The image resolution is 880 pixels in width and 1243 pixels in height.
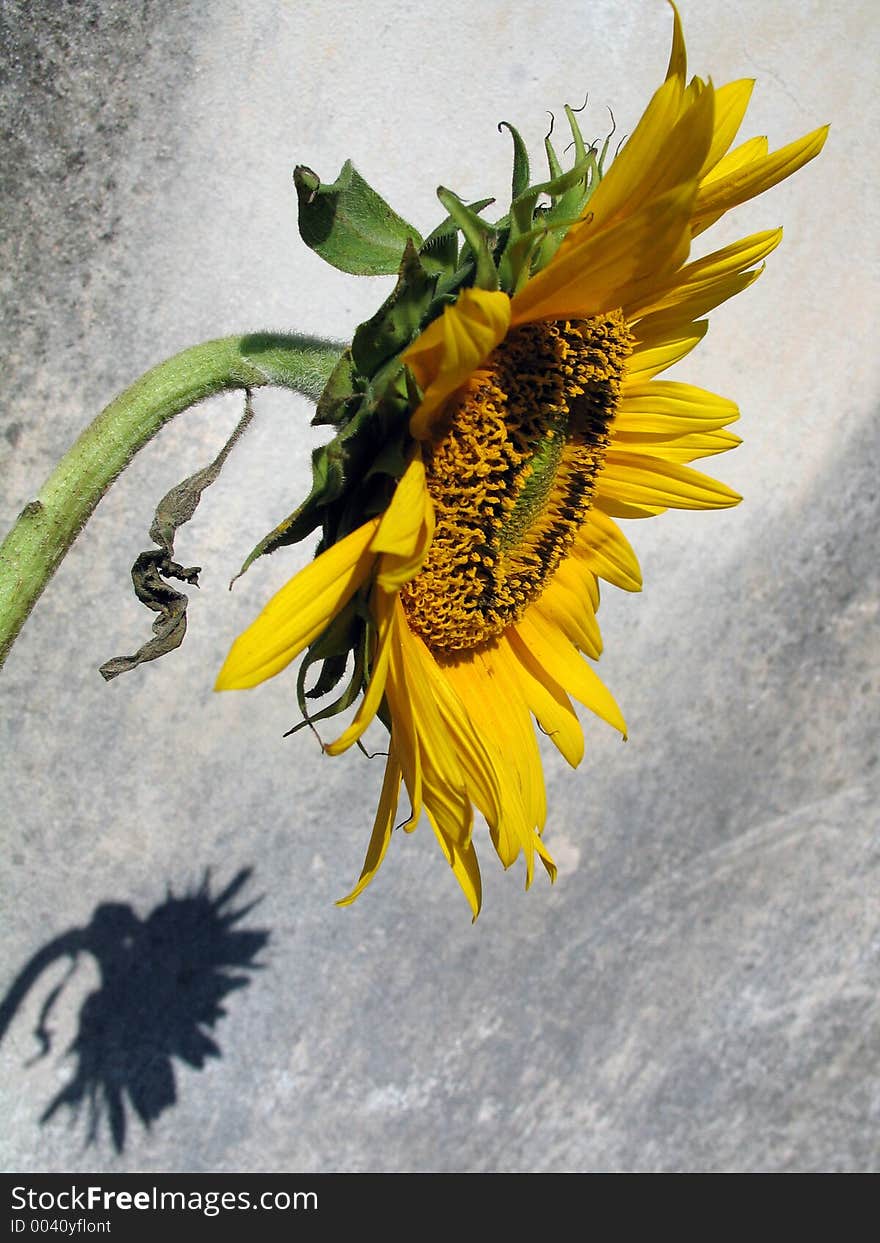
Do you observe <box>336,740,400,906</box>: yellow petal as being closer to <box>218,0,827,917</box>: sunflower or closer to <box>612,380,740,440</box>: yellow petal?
<box>218,0,827,917</box>: sunflower

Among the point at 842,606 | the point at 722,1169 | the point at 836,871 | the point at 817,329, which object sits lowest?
the point at 722,1169

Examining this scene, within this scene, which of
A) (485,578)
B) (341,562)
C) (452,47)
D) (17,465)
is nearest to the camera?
(341,562)

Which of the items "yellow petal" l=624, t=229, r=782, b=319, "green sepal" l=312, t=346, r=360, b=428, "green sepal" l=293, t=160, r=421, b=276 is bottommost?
"green sepal" l=312, t=346, r=360, b=428

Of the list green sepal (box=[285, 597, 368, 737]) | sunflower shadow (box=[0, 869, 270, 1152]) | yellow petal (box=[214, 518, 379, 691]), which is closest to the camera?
yellow petal (box=[214, 518, 379, 691])

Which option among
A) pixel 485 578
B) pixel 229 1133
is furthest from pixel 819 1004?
pixel 485 578

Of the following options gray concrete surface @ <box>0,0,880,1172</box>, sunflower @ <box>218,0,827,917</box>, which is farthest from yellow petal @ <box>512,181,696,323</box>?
gray concrete surface @ <box>0,0,880,1172</box>

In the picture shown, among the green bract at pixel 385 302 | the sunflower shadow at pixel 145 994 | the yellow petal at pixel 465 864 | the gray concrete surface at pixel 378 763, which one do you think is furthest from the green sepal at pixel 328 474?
the sunflower shadow at pixel 145 994

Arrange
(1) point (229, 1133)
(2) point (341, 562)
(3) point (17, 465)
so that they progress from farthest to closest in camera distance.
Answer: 1. (1) point (229, 1133)
2. (3) point (17, 465)
3. (2) point (341, 562)

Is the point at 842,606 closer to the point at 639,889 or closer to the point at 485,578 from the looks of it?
the point at 639,889
